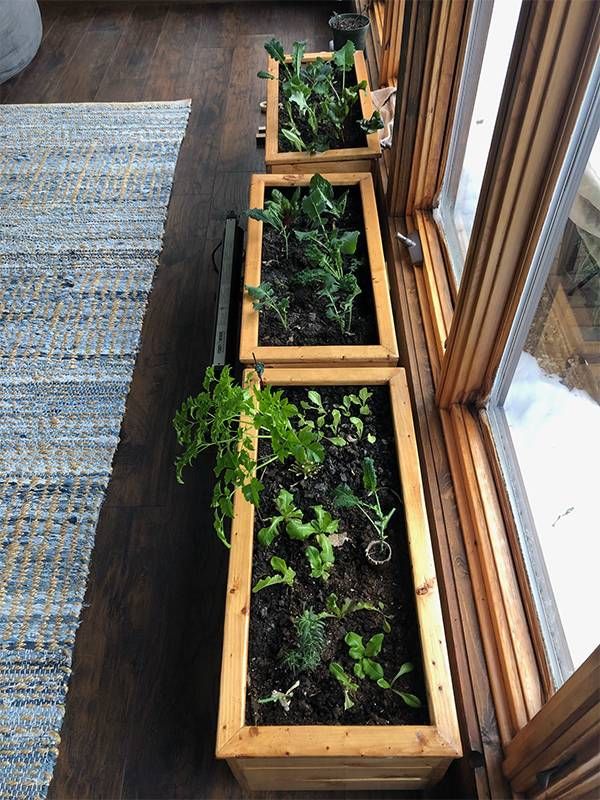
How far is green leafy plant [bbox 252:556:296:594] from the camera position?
3.65ft

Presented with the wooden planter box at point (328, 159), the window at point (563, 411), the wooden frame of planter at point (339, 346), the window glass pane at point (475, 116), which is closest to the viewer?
the window at point (563, 411)

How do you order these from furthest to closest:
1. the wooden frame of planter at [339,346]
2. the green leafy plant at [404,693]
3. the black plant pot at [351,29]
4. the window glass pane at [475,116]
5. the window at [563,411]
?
the black plant pot at [351,29] < the wooden frame of planter at [339,346] < the window glass pane at [475,116] < the green leafy plant at [404,693] < the window at [563,411]

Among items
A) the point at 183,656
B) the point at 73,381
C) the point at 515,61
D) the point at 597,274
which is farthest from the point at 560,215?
the point at 73,381

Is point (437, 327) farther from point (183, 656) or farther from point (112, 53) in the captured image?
point (112, 53)

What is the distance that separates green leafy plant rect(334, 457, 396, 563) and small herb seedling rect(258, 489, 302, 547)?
0.08 meters

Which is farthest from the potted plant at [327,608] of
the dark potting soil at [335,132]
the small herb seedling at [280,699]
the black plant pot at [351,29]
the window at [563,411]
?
the black plant pot at [351,29]

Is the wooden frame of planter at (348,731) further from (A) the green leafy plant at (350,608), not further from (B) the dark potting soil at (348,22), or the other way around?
(B) the dark potting soil at (348,22)

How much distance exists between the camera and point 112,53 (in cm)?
312

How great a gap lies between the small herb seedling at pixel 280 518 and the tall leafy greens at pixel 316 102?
40.6 inches

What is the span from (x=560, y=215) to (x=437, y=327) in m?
0.54

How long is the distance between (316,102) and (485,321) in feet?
3.99

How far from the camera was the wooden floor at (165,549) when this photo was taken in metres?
1.28

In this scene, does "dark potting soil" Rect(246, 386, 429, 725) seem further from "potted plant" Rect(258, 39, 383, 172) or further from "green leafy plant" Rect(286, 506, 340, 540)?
"potted plant" Rect(258, 39, 383, 172)

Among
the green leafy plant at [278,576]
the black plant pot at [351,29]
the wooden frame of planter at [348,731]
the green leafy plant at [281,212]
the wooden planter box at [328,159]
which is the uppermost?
the black plant pot at [351,29]
